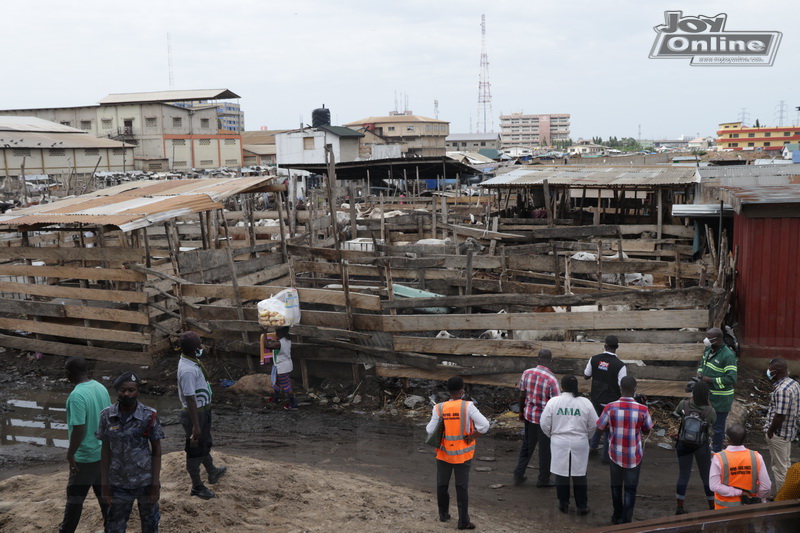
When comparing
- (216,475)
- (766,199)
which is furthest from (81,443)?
(766,199)

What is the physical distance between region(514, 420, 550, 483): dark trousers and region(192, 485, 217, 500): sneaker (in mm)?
3079

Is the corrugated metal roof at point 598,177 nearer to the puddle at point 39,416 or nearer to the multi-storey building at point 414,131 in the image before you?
the puddle at point 39,416

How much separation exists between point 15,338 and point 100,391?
7.96 meters

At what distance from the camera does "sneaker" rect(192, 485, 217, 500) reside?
18.4ft

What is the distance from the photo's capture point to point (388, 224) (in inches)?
800

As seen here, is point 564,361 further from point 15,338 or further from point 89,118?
point 89,118

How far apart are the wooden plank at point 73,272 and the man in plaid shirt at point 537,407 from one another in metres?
6.42

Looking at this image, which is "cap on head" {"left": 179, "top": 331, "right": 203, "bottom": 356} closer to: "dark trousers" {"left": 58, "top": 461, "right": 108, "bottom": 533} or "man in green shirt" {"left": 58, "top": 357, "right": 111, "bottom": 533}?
"man in green shirt" {"left": 58, "top": 357, "right": 111, "bottom": 533}

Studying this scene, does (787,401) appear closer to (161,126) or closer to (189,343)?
(189,343)

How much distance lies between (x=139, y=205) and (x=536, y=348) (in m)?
7.01

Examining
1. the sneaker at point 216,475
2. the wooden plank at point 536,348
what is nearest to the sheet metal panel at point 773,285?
the wooden plank at point 536,348

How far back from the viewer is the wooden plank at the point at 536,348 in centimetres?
809

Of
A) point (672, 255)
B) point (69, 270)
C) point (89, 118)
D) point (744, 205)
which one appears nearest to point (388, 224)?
point (672, 255)

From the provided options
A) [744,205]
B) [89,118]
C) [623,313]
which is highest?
[89,118]
